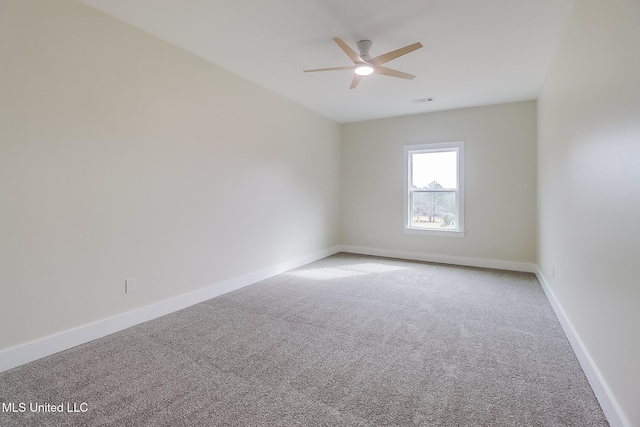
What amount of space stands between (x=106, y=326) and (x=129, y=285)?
1.20 ft

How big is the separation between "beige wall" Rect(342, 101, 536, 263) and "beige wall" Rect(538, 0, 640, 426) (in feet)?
6.55

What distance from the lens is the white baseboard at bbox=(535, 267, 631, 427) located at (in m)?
1.55

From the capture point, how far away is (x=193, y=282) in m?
3.40

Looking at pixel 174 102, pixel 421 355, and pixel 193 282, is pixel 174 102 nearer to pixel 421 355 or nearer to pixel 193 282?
pixel 193 282

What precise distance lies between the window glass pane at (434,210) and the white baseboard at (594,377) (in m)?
2.62

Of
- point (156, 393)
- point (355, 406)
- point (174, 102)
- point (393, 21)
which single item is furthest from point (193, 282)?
point (393, 21)

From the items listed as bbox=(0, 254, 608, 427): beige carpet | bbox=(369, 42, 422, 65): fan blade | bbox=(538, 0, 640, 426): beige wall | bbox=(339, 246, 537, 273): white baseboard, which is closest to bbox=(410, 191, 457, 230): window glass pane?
bbox=(339, 246, 537, 273): white baseboard

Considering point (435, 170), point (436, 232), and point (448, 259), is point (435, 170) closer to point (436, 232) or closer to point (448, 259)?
point (436, 232)

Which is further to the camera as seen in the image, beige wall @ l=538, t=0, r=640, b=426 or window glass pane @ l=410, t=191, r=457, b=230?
window glass pane @ l=410, t=191, r=457, b=230

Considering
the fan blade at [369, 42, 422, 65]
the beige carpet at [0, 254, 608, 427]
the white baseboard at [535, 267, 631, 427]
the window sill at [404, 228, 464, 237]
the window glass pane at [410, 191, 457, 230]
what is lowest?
the beige carpet at [0, 254, 608, 427]

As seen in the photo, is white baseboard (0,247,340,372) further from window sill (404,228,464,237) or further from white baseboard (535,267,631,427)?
white baseboard (535,267,631,427)

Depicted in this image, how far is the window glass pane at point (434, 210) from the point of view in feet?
Result: 17.9

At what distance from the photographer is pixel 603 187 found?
1813mm

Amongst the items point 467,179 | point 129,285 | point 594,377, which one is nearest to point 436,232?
point 467,179
